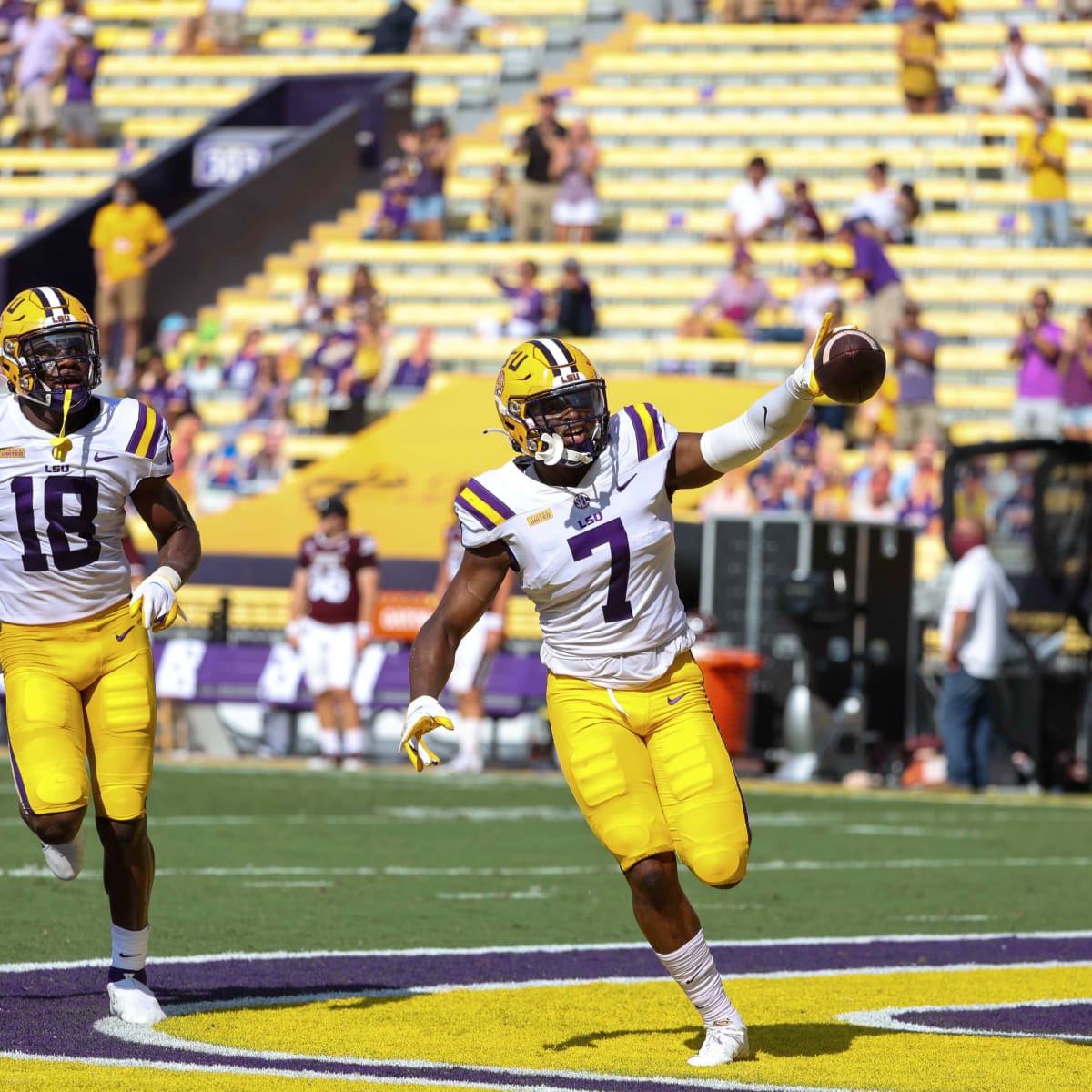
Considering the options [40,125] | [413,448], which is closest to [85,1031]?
[413,448]

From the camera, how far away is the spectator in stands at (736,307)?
2042 cm

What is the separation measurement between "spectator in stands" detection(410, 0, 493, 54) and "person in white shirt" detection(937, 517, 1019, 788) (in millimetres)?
13715

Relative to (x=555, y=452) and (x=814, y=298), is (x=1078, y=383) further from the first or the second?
(x=555, y=452)

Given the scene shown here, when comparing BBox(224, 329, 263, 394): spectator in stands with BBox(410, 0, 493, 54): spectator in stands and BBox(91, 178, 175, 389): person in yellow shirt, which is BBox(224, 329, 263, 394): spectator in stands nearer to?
BBox(91, 178, 175, 389): person in yellow shirt

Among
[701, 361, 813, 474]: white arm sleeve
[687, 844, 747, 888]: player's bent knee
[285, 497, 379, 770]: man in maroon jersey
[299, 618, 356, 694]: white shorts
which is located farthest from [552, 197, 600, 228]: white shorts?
[687, 844, 747, 888]: player's bent knee

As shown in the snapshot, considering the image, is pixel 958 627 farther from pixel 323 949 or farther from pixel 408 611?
pixel 323 949

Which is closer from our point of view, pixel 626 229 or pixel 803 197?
pixel 803 197

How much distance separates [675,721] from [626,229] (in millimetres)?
17784

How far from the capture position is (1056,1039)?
232 inches

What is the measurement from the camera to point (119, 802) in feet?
19.7

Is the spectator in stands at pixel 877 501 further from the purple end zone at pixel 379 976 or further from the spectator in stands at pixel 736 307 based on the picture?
the purple end zone at pixel 379 976

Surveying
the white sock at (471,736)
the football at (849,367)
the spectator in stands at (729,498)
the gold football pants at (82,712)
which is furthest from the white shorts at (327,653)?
the football at (849,367)

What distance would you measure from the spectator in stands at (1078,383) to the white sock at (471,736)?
5.85m

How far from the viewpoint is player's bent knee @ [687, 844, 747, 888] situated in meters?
5.61
